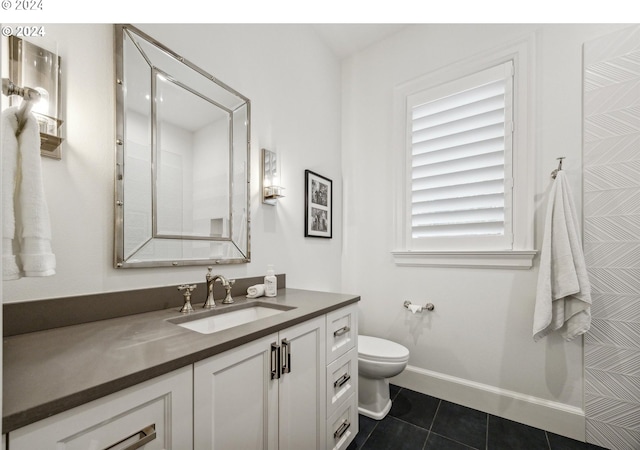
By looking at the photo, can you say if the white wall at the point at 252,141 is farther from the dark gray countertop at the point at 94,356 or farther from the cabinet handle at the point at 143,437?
the cabinet handle at the point at 143,437

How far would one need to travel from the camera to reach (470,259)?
77.4 inches

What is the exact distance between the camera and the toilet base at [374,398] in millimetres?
1804

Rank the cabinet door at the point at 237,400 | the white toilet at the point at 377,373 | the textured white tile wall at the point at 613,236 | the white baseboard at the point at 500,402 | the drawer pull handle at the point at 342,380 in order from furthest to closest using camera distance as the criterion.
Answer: the white toilet at the point at 377,373
the white baseboard at the point at 500,402
the textured white tile wall at the point at 613,236
the drawer pull handle at the point at 342,380
the cabinet door at the point at 237,400

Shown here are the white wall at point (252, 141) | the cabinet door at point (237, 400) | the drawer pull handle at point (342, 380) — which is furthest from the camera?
the drawer pull handle at point (342, 380)

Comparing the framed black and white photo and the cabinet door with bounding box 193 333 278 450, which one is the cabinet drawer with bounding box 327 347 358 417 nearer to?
the cabinet door with bounding box 193 333 278 450

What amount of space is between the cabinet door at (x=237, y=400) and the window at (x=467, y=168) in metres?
1.56

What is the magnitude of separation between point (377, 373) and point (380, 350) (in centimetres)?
16

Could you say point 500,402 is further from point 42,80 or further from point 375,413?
point 42,80

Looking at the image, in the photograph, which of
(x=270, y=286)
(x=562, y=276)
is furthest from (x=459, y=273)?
(x=270, y=286)

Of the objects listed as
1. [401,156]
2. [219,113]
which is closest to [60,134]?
[219,113]

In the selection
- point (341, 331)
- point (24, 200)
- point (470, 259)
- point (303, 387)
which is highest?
point (24, 200)

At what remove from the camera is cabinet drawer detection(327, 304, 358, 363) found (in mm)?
1341

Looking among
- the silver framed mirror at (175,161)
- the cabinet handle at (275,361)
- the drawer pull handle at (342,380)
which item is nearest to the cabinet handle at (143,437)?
the cabinet handle at (275,361)

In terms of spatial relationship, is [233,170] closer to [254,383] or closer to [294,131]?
[294,131]
